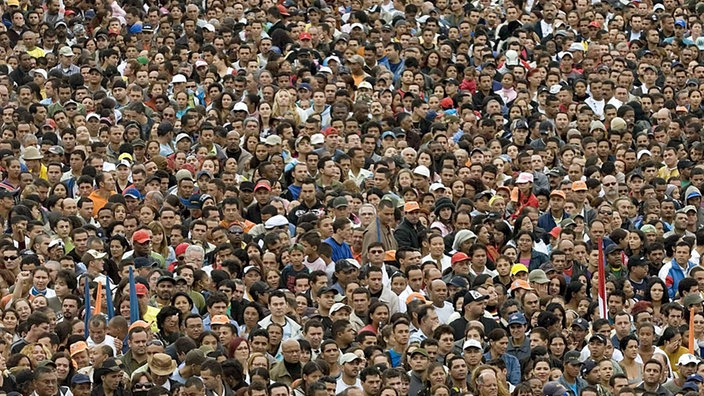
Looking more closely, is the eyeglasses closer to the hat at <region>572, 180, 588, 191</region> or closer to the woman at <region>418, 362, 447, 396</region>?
the woman at <region>418, 362, 447, 396</region>

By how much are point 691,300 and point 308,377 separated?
435 centimetres

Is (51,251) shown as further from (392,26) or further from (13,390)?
(392,26)

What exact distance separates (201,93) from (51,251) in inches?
225

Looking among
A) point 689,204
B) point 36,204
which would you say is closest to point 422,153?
point 689,204

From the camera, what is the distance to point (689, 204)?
24.0 metres

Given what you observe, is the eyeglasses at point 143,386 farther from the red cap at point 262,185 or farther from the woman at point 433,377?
the red cap at point 262,185

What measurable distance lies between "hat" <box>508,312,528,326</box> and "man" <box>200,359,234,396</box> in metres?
2.97

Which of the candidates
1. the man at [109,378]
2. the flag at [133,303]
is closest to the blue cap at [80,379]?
the man at [109,378]

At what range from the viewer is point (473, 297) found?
20.6 m

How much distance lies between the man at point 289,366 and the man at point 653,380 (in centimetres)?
301

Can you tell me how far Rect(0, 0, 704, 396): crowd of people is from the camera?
19.5 m

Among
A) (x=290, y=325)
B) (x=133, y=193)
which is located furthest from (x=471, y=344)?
(x=133, y=193)

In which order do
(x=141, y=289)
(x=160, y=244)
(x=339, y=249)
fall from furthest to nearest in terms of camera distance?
(x=339, y=249)
(x=160, y=244)
(x=141, y=289)

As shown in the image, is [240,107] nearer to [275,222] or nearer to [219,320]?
[275,222]
